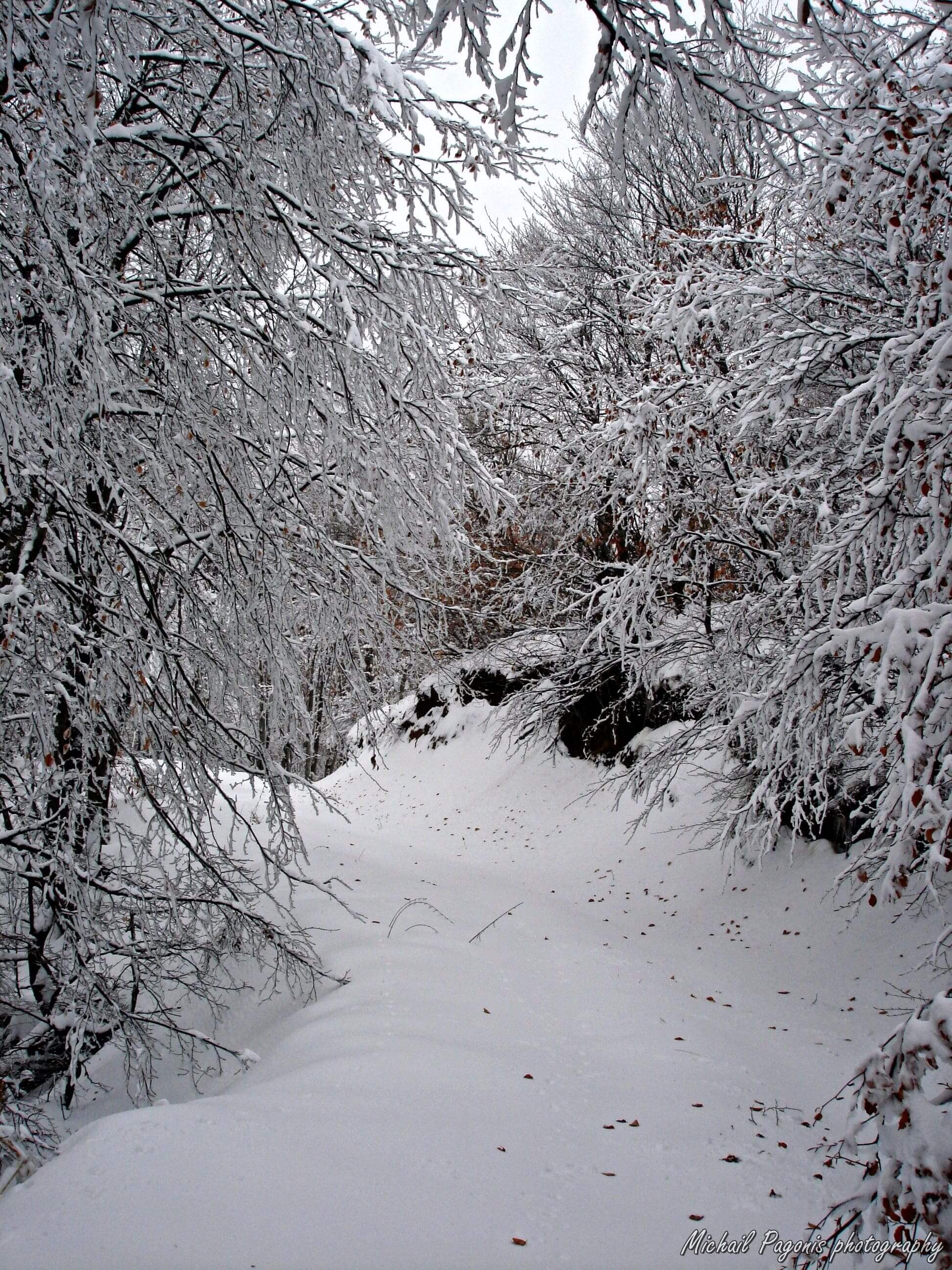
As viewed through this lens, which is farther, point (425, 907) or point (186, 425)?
point (425, 907)

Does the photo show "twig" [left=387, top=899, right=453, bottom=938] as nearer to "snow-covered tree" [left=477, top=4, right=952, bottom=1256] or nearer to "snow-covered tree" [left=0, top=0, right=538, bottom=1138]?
"snow-covered tree" [left=0, top=0, right=538, bottom=1138]

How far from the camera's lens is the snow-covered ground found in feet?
8.01

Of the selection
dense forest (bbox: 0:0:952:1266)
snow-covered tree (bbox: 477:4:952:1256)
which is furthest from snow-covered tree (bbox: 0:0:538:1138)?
snow-covered tree (bbox: 477:4:952:1256)

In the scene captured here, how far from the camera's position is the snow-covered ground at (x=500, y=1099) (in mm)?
2441

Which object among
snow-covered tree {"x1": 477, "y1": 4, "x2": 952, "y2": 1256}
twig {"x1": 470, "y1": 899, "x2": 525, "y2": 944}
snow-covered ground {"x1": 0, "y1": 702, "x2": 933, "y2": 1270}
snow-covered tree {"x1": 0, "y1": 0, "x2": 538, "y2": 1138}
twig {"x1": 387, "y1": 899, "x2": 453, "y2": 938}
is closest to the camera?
snow-covered tree {"x1": 477, "y1": 4, "x2": 952, "y2": 1256}

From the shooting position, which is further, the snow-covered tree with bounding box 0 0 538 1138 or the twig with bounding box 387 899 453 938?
the twig with bounding box 387 899 453 938

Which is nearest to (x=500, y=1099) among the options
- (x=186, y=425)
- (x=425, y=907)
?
(x=425, y=907)

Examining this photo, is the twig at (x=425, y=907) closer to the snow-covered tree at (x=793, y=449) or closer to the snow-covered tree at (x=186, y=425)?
the snow-covered tree at (x=186, y=425)

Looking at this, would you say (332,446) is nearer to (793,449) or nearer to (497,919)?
(793,449)

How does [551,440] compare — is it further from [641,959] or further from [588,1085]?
[588,1085]

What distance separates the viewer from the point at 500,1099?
3.34m

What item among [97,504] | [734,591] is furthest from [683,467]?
A: [97,504]

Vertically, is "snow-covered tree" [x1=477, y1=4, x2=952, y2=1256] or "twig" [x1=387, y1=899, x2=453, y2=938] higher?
"snow-covered tree" [x1=477, y1=4, x2=952, y2=1256]

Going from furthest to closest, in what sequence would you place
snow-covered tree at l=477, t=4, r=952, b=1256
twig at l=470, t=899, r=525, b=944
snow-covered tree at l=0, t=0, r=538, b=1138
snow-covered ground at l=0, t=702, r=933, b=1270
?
twig at l=470, t=899, r=525, b=944, snow-covered tree at l=0, t=0, r=538, b=1138, snow-covered ground at l=0, t=702, r=933, b=1270, snow-covered tree at l=477, t=4, r=952, b=1256
